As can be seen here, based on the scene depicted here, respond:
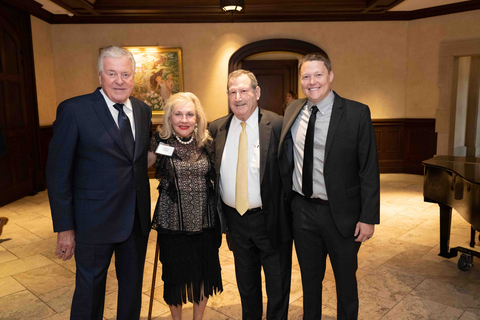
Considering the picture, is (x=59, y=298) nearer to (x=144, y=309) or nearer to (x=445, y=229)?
(x=144, y=309)

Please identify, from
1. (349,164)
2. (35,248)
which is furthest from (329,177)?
(35,248)

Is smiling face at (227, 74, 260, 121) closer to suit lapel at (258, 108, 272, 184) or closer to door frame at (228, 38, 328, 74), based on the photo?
suit lapel at (258, 108, 272, 184)

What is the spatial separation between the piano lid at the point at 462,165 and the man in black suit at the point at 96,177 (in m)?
2.52

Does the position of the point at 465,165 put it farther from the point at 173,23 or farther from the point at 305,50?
the point at 173,23

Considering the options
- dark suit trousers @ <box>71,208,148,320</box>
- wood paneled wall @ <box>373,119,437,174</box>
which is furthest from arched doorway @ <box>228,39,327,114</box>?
dark suit trousers @ <box>71,208,148,320</box>

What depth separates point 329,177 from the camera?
2.02m

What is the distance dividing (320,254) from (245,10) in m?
6.66

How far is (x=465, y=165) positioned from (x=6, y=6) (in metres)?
7.24

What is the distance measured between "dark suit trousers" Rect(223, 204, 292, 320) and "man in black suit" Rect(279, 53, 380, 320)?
147 mm

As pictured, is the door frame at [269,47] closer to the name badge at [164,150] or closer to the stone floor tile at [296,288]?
the stone floor tile at [296,288]

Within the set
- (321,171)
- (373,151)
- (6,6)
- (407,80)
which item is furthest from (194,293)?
(407,80)

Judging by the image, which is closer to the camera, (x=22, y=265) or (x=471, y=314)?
(x=471, y=314)

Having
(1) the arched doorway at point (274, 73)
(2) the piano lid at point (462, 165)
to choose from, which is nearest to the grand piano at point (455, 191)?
(2) the piano lid at point (462, 165)

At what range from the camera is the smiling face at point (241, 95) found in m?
2.18
